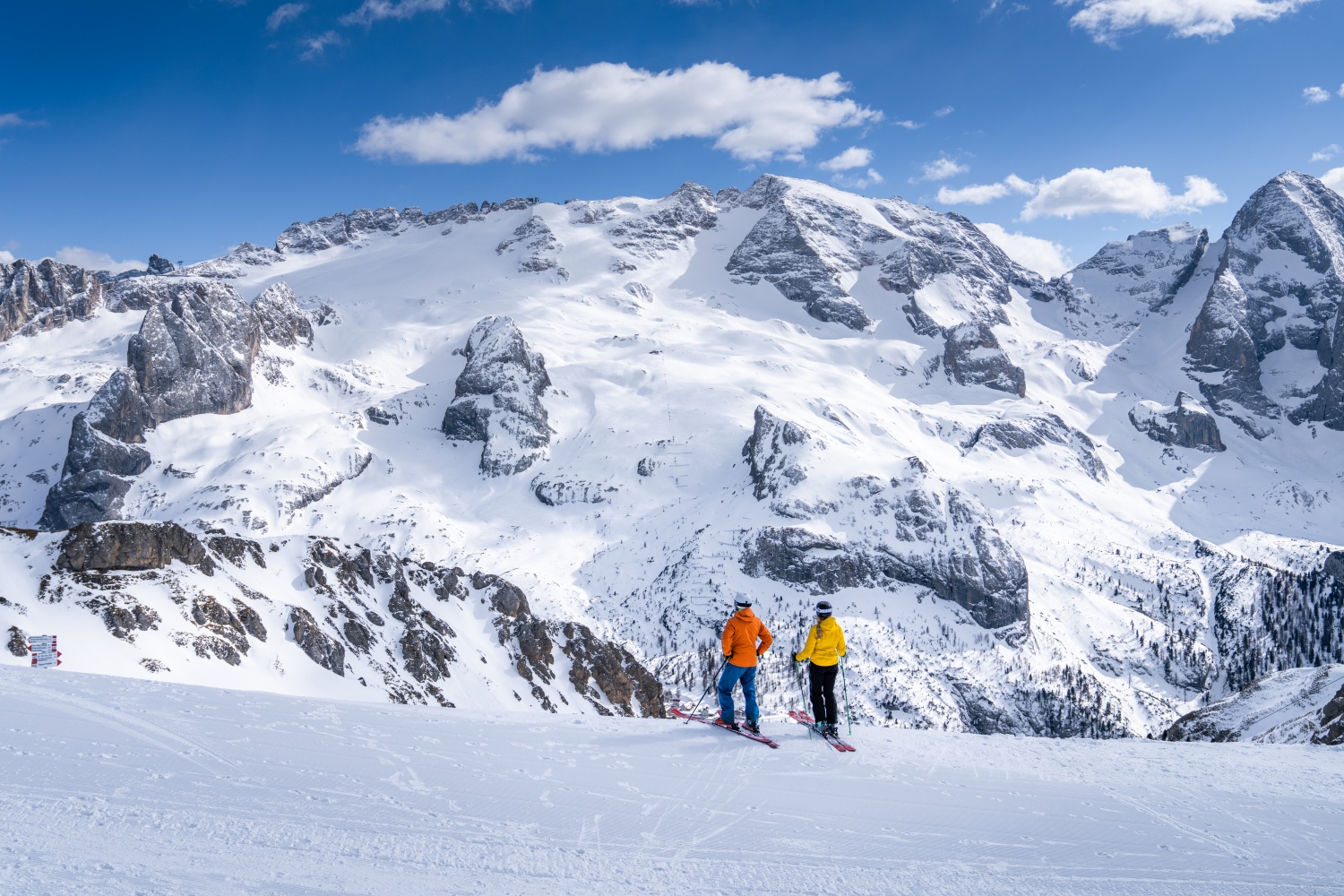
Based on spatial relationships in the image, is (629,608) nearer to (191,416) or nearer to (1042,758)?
(191,416)

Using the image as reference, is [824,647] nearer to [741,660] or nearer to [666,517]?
[741,660]

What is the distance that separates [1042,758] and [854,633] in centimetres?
11494

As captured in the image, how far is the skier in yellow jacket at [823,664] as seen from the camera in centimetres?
1552

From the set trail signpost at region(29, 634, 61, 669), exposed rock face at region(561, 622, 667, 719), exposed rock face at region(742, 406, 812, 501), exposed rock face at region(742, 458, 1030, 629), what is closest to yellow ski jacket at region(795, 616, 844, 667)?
trail signpost at region(29, 634, 61, 669)

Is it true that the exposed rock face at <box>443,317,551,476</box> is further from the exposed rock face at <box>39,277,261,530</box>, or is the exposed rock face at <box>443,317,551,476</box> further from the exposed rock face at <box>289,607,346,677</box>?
the exposed rock face at <box>289,607,346,677</box>

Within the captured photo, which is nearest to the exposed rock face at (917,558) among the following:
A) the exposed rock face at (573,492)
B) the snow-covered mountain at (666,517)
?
the snow-covered mountain at (666,517)

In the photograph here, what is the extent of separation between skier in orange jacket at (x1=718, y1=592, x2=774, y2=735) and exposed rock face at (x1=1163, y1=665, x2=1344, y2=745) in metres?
17.4

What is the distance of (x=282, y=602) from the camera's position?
52250mm

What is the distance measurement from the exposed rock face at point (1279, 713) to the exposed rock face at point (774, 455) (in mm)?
112487

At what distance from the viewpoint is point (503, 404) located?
178000 mm

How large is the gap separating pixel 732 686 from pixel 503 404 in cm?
16749

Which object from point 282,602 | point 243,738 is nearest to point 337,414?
point 282,602

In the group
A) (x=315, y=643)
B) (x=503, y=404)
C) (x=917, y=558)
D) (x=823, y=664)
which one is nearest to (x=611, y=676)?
(x=315, y=643)

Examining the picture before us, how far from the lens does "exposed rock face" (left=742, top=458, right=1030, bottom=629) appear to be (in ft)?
445
